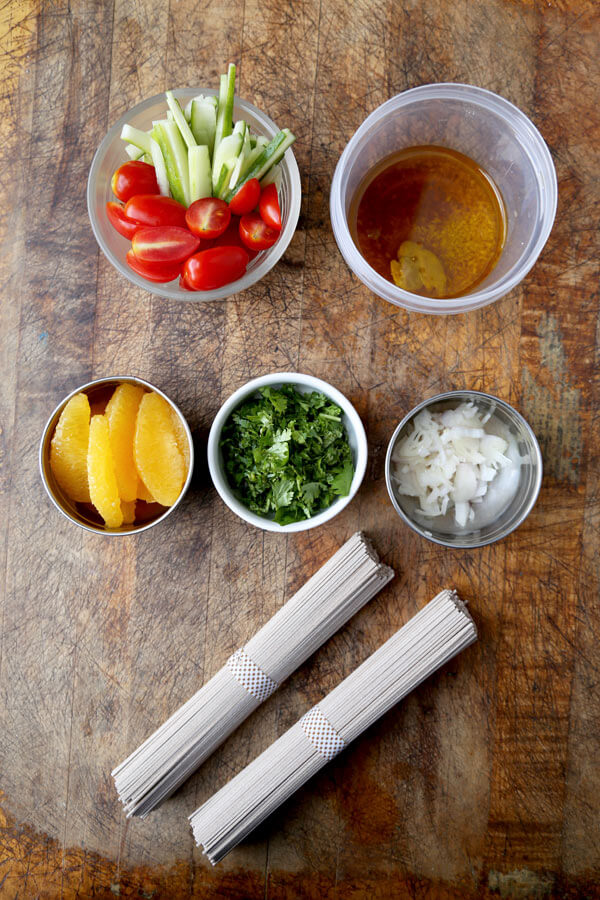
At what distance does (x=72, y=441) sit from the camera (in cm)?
144

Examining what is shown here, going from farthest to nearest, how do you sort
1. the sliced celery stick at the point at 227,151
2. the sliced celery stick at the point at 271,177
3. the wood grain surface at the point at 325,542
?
the wood grain surface at the point at 325,542, the sliced celery stick at the point at 271,177, the sliced celery stick at the point at 227,151

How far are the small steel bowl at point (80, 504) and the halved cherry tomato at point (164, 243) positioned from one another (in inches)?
10.6

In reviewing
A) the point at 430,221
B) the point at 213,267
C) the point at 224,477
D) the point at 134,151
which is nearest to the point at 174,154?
the point at 134,151

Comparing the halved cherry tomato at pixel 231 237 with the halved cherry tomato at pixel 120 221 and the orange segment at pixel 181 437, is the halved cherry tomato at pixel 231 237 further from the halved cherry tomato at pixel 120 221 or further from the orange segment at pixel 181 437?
the orange segment at pixel 181 437

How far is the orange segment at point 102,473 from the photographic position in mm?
1368

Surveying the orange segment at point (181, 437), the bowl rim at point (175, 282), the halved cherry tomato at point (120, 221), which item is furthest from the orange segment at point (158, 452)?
the halved cherry tomato at point (120, 221)

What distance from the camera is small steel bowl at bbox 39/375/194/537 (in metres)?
1.43

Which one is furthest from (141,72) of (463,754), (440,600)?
(463,754)

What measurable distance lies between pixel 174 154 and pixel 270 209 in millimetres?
227

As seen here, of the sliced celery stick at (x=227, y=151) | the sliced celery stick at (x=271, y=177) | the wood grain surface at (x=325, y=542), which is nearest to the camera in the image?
the sliced celery stick at (x=227, y=151)

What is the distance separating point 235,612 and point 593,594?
2.88 ft

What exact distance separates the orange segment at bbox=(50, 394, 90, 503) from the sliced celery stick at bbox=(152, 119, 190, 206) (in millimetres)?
499

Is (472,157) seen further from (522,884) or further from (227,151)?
(522,884)

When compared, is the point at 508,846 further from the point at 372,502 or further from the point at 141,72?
the point at 141,72
